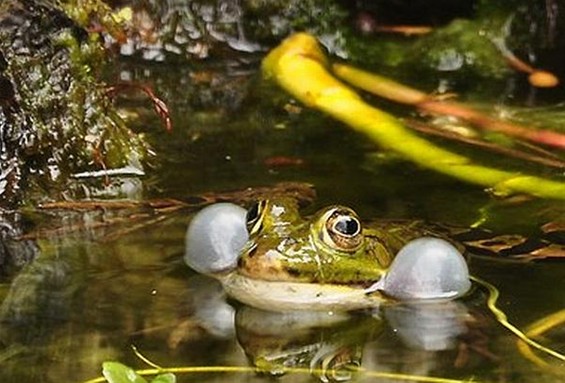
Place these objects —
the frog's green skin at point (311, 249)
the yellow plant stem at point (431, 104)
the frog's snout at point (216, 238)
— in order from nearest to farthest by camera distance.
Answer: the frog's green skin at point (311, 249) → the frog's snout at point (216, 238) → the yellow plant stem at point (431, 104)

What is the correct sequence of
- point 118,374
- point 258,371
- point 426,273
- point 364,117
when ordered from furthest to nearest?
point 364,117 → point 426,273 → point 258,371 → point 118,374

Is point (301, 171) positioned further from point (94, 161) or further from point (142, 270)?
point (142, 270)

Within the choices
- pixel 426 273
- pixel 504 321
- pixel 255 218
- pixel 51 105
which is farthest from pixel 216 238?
pixel 51 105

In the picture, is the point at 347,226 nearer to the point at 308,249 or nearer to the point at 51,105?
the point at 308,249

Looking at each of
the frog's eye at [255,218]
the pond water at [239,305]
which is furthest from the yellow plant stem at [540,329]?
the frog's eye at [255,218]

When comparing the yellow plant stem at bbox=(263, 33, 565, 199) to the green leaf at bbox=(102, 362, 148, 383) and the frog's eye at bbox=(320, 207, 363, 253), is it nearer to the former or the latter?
the frog's eye at bbox=(320, 207, 363, 253)

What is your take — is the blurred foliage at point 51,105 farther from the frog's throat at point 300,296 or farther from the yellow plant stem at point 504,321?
the yellow plant stem at point 504,321

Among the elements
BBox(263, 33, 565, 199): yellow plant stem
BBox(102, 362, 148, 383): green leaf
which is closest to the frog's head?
BBox(102, 362, 148, 383): green leaf
